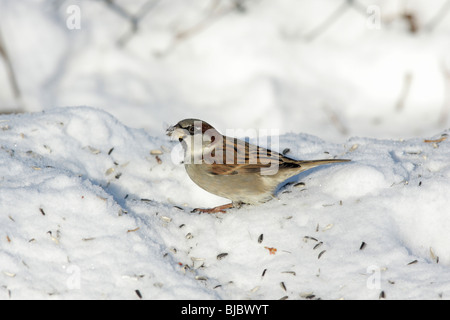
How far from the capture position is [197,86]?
6.30m

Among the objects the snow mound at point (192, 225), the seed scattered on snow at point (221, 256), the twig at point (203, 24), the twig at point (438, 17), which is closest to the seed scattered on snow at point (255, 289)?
the snow mound at point (192, 225)

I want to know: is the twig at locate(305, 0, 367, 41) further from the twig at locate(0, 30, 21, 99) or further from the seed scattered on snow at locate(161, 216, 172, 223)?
the seed scattered on snow at locate(161, 216, 172, 223)

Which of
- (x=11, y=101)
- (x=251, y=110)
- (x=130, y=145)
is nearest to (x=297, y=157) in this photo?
(x=130, y=145)

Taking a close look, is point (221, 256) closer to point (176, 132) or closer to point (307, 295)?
point (307, 295)

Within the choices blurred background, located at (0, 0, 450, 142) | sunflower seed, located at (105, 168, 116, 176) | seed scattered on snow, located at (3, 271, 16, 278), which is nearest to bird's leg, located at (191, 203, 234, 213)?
sunflower seed, located at (105, 168, 116, 176)

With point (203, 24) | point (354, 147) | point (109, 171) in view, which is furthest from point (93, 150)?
point (203, 24)

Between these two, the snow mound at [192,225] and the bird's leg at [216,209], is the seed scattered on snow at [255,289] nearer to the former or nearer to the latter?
the snow mound at [192,225]

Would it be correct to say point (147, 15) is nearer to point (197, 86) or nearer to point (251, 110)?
point (197, 86)

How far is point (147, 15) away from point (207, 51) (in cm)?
75

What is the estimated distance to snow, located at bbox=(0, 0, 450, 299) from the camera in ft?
10.5

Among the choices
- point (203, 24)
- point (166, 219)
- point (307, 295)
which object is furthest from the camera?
point (203, 24)

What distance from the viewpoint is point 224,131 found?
5.70m

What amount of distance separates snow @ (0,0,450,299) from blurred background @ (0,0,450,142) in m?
0.02

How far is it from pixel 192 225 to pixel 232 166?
1.50 ft
